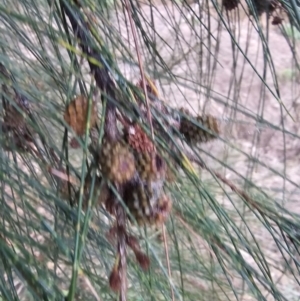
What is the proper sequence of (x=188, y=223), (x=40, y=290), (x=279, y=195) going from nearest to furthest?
Result: (x=40, y=290) → (x=188, y=223) → (x=279, y=195)

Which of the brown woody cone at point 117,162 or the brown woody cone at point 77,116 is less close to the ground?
the brown woody cone at point 77,116

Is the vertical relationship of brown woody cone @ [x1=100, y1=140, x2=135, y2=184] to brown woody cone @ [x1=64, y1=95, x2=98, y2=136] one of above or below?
below

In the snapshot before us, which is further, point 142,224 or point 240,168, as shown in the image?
point 240,168

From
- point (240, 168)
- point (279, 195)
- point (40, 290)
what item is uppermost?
point (240, 168)

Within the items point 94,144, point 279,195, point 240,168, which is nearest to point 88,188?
point 94,144

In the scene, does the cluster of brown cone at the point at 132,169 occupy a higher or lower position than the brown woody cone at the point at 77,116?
lower

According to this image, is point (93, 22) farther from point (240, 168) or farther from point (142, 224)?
point (240, 168)

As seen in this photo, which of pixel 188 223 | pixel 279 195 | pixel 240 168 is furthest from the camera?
pixel 240 168

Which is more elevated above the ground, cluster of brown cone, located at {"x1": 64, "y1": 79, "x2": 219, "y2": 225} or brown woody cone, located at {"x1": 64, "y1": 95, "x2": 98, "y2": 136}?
brown woody cone, located at {"x1": 64, "y1": 95, "x2": 98, "y2": 136}
